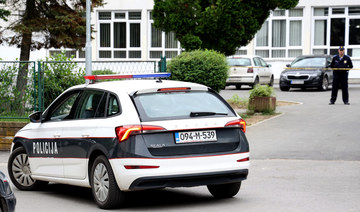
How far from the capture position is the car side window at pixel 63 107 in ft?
30.5

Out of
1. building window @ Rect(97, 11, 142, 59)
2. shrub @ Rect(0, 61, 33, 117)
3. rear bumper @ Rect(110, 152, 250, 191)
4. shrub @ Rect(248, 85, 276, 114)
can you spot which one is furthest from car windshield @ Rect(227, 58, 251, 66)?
rear bumper @ Rect(110, 152, 250, 191)

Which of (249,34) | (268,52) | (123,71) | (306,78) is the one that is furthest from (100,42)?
(123,71)

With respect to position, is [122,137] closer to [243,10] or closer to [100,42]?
[243,10]

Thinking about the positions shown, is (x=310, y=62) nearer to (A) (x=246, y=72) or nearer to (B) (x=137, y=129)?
(A) (x=246, y=72)

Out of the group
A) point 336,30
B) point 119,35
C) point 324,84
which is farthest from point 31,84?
point 336,30

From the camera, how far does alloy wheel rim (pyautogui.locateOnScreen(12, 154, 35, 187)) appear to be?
9945 mm

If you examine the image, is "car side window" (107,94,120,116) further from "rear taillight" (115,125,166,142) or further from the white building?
the white building

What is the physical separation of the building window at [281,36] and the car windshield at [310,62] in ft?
32.6

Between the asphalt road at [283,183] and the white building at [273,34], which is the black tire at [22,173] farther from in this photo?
the white building at [273,34]

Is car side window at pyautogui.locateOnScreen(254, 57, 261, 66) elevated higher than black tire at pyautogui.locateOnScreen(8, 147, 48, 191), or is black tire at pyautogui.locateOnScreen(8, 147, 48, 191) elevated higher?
car side window at pyautogui.locateOnScreen(254, 57, 261, 66)

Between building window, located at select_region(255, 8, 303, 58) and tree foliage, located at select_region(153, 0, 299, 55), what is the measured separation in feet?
65.7

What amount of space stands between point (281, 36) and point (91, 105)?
3431 cm

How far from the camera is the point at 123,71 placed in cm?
1658

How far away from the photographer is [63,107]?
9.44 m
